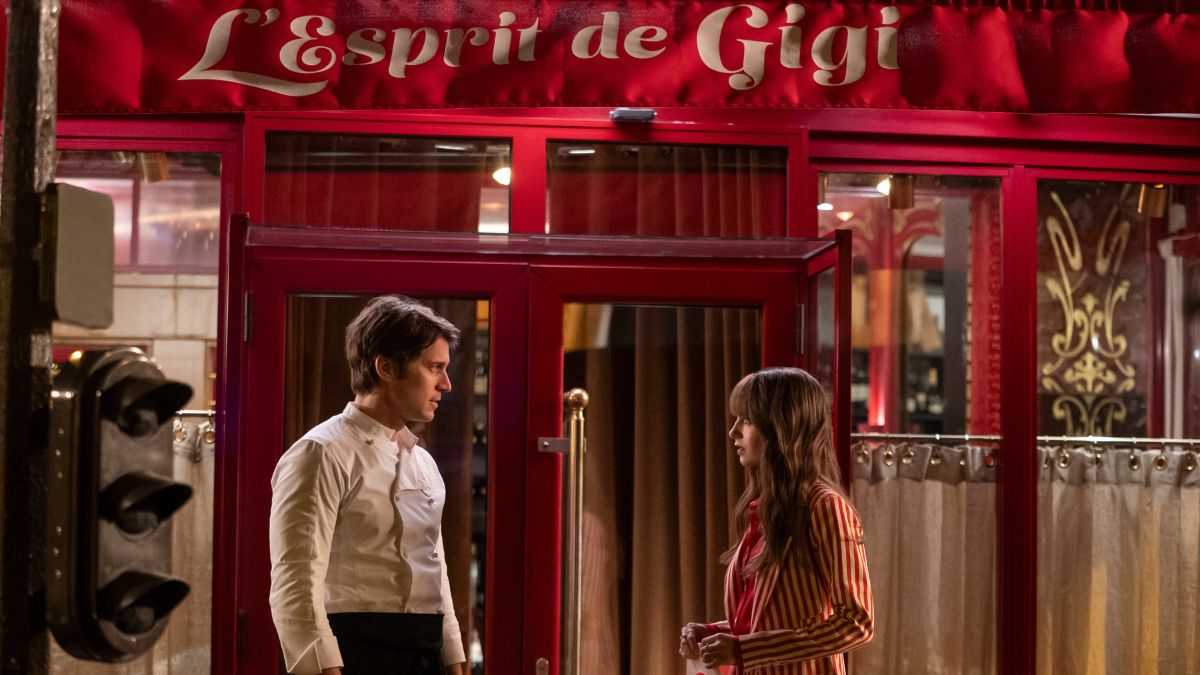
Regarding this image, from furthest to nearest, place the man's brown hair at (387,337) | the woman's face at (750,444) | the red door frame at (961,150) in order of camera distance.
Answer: the red door frame at (961,150), the man's brown hair at (387,337), the woman's face at (750,444)

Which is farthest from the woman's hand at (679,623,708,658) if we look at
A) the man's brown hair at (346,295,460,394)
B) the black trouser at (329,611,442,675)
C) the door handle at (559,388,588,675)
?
the man's brown hair at (346,295,460,394)

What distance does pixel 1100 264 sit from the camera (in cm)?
561

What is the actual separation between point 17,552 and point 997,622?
3.96 meters

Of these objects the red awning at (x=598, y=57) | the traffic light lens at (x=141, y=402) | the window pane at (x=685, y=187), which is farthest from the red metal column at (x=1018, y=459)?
the traffic light lens at (x=141, y=402)

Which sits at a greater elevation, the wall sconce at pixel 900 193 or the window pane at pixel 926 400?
the wall sconce at pixel 900 193

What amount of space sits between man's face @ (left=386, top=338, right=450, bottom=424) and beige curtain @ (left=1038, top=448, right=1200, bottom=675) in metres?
2.82

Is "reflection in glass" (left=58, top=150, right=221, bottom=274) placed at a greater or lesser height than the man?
Answer: greater

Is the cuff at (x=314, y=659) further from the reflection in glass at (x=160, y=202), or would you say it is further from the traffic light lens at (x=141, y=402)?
the reflection in glass at (x=160, y=202)

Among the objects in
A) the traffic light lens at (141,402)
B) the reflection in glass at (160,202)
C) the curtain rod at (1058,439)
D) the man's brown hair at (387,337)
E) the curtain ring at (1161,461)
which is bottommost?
the curtain ring at (1161,461)

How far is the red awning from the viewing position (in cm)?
457

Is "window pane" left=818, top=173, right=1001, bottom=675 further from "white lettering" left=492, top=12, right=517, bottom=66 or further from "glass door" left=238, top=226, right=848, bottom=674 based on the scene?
"white lettering" left=492, top=12, right=517, bottom=66

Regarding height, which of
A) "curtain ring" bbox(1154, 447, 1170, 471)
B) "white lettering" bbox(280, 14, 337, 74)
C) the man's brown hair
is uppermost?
"white lettering" bbox(280, 14, 337, 74)

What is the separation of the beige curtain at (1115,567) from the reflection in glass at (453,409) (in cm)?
248

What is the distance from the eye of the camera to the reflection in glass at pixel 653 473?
462 centimetres
